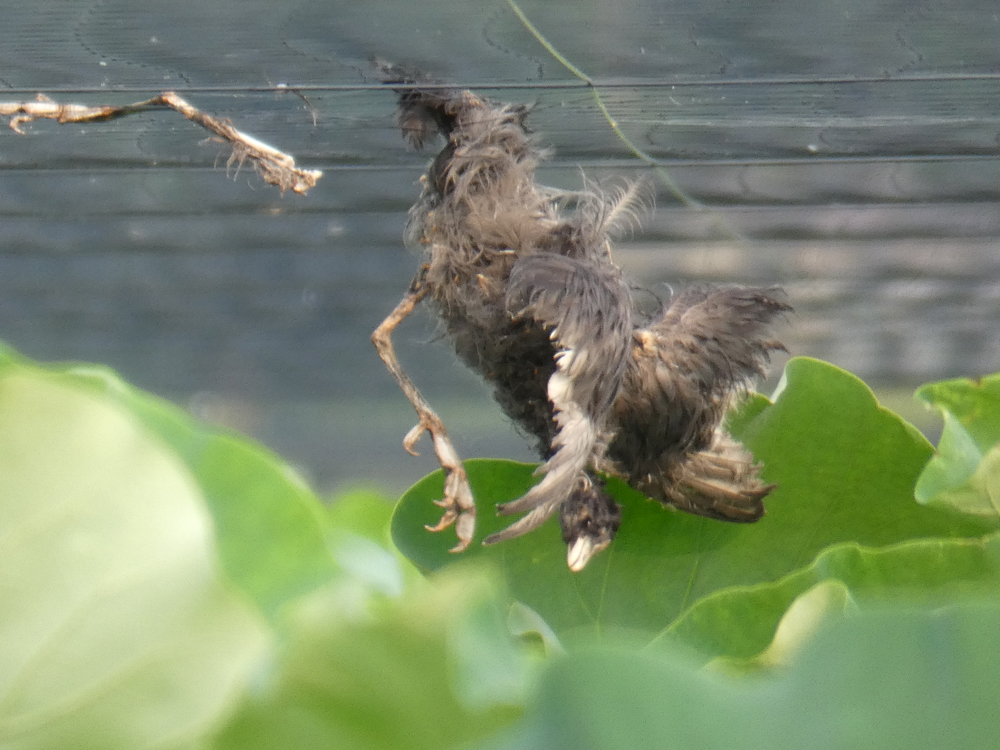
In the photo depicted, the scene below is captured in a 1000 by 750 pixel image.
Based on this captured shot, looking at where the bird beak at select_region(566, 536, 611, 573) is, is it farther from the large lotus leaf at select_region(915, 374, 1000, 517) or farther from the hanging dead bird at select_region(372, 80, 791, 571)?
the large lotus leaf at select_region(915, 374, 1000, 517)

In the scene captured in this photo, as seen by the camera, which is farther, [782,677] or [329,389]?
[329,389]

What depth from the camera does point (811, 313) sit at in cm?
70

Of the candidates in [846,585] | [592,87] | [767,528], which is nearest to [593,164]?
[592,87]

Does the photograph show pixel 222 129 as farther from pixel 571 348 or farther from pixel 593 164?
pixel 593 164

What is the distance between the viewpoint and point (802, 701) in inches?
3.9

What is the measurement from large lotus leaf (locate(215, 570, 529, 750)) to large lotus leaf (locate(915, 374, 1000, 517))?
0.62 feet

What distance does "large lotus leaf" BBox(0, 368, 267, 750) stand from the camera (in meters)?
0.11

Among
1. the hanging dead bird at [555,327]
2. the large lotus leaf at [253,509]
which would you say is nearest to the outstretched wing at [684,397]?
the hanging dead bird at [555,327]

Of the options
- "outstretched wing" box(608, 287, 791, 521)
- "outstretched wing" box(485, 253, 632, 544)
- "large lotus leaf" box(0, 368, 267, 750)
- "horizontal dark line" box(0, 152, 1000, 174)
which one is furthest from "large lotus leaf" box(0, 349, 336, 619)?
"horizontal dark line" box(0, 152, 1000, 174)

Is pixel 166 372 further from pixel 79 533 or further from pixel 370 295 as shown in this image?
pixel 79 533

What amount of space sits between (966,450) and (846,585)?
7 cm

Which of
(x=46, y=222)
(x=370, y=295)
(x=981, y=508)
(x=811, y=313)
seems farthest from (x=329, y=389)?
(x=981, y=508)

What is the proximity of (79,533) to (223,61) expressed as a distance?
50cm

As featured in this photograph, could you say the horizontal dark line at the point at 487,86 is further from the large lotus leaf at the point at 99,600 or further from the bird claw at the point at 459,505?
the large lotus leaf at the point at 99,600
